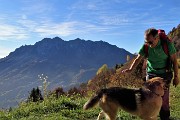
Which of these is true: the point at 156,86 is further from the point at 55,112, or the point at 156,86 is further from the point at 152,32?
the point at 55,112

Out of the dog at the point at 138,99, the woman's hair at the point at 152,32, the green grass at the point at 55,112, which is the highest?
the woman's hair at the point at 152,32

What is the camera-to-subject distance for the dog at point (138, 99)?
27.6 ft

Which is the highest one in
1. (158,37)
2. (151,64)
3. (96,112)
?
(158,37)

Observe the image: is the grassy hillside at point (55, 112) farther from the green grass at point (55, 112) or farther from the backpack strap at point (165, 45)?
the backpack strap at point (165, 45)

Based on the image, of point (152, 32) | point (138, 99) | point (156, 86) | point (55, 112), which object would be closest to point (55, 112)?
point (55, 112)

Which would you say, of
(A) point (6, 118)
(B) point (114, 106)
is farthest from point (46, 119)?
(B) point (114, 106)

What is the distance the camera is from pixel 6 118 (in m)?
11.0

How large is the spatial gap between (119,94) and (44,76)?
17.3 feet

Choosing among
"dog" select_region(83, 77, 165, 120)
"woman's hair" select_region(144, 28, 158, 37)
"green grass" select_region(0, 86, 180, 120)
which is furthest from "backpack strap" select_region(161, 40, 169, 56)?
"green grass" select_region(0, 86, 180, 120)

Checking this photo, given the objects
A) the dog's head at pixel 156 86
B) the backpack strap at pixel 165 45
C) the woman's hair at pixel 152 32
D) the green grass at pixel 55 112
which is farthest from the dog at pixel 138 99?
the green grass at pixel 55 112

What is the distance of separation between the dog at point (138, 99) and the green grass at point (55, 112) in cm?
250

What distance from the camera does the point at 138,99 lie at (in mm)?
8414

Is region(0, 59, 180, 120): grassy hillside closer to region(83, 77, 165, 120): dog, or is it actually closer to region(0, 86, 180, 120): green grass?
region(0, 86, 180, 120): green grass

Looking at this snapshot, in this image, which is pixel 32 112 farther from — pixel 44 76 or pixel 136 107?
pixel 136 107
